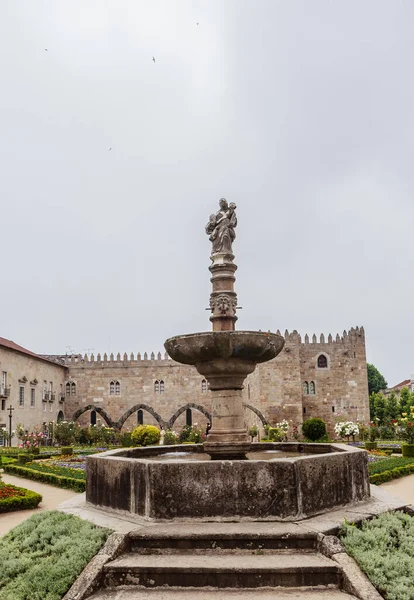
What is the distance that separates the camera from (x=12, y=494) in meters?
10.1

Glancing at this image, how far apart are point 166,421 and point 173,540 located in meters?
34.4

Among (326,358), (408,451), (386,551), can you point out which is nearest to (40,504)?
(386,551)

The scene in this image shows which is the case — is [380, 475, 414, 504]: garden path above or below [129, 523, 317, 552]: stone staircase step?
below

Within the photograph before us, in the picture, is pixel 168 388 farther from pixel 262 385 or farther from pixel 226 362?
pixel 226 362

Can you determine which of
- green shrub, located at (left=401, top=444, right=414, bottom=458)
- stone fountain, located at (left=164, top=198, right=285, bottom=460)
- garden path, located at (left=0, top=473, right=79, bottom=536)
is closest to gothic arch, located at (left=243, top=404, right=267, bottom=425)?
green shrub, located at (left=401, top=444, right=414, bottom=458)

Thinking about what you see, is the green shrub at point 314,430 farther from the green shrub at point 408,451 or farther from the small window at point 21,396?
the small window at point 21,396

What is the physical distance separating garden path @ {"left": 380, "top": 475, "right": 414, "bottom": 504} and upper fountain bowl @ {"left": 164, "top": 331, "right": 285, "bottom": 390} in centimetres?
507

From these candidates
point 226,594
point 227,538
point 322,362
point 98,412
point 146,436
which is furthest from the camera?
point 98,412

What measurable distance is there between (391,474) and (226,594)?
10312mm

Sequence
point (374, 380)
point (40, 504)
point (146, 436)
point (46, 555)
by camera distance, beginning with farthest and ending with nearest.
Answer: point (374, 380)
point (146, 436)
point (40, 504)
point (46, 555)

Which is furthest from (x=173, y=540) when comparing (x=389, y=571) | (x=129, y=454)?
(x=129, y=454)

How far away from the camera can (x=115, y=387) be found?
39156 millimetres

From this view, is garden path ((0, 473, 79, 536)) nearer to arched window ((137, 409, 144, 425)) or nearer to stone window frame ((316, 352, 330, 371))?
arched window ((137, 409, 144, 425))

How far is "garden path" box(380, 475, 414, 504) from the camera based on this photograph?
1052cm
